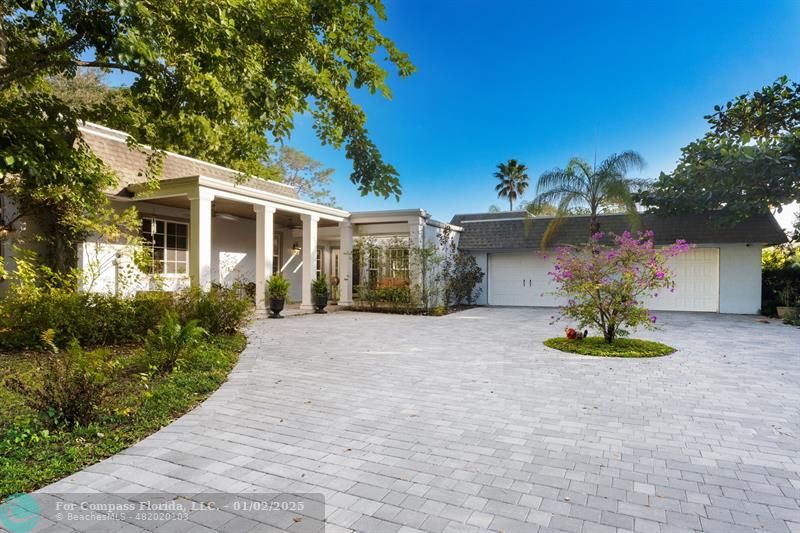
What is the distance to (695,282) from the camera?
1545cm

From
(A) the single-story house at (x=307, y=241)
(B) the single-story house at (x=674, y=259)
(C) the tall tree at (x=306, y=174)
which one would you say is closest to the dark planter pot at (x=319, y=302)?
(A) the single-story house at (x=307, y=241)

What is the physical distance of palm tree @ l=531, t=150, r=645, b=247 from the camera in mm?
14289

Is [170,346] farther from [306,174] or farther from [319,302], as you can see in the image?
[306,174]

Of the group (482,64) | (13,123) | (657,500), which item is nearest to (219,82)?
(13,123)

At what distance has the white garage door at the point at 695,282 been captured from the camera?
15.2 metres

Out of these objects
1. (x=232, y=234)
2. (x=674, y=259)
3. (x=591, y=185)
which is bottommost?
(x=674, y=259)

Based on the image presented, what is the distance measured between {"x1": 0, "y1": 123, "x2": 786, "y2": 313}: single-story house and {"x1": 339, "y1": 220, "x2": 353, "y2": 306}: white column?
4 cm

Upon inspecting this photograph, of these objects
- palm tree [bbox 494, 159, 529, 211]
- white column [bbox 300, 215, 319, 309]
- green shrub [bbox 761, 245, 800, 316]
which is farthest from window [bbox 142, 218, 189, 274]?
palm tree [bbox 494, 159, 529, 211]

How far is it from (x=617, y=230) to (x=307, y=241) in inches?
453

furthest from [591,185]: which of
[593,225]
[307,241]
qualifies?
[307,241]

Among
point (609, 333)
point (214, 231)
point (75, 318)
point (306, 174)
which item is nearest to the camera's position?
point (75, 318)

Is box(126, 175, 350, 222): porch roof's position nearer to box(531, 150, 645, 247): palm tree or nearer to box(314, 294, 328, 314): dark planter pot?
box(314, 294, 328, 314): dark planter pot

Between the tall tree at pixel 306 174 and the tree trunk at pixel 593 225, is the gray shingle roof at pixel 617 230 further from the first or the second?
the tall tree at pixel 306 174

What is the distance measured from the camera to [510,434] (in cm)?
376
